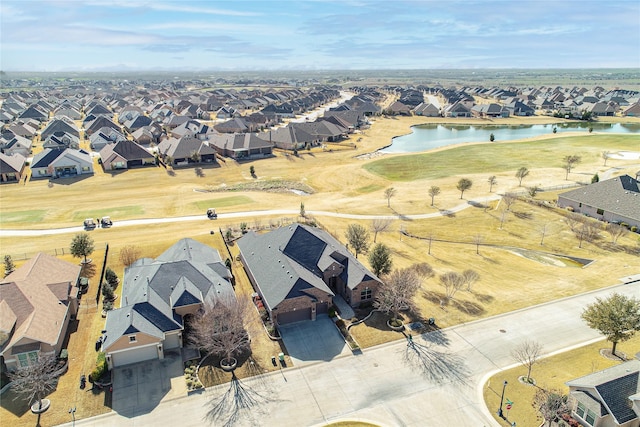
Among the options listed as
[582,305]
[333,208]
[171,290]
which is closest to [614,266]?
[582,305]

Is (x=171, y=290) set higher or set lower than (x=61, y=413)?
higher

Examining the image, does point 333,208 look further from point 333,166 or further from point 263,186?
point 333,166

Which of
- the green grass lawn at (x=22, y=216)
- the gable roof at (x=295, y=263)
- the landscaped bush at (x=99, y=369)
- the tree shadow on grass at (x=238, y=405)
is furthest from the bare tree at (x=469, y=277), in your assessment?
Answer: the green grass lawn at (x=22, y=216)

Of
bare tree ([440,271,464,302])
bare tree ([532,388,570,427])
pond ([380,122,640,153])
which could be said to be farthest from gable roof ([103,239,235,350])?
pond ([380,122,640,153])

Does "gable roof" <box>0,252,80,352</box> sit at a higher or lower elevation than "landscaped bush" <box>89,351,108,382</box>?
higher

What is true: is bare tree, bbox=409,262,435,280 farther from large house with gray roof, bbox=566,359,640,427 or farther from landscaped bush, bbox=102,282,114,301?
landscaped bush, bbox=102,282,114,301

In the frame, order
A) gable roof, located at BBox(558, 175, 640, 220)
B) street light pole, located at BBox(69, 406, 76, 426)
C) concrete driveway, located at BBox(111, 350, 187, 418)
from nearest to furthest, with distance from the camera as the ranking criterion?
street light pole, located at BBox(69, 406, 76, 426), concrete driveway, located at BBox(111, 350, 187, 418), gable roof, located at BBox(558, 175, 640, 220)

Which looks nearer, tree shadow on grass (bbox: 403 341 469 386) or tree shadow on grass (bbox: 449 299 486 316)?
tree shadow on grass (bbox: 403 341 469 386)
